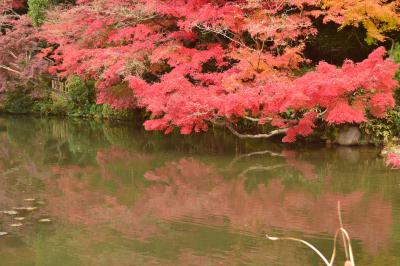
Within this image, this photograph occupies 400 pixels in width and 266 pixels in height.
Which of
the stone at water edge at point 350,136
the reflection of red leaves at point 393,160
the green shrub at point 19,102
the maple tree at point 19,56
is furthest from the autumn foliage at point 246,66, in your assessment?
the green shrub at point 19,102

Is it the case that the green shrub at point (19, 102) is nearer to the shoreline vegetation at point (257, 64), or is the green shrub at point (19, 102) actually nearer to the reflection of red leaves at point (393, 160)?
the shoreline vegetation at point (257, 64)

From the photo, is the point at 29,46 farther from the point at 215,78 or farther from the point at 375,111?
the point at 375,111

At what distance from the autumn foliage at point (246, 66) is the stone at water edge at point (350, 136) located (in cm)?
41

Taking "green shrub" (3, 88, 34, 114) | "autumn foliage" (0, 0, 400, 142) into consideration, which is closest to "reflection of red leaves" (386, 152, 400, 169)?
"autumn foliage" (0, 0, 400, 142)

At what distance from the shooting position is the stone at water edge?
12180mm

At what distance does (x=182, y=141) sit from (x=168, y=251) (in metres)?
8.26

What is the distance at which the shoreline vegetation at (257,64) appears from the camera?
34.7 feet

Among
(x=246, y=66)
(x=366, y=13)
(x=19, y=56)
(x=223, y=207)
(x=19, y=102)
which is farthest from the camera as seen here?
(x=19, y=102)

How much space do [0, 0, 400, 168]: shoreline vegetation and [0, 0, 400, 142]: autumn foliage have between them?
0.03m

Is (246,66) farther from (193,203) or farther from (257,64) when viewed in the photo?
(193,203)

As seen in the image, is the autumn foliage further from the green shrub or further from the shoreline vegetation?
the green shrub

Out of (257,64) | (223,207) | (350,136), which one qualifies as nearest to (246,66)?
(257,64)

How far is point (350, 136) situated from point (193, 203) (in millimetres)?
5575

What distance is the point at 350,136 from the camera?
1221 centimetres
